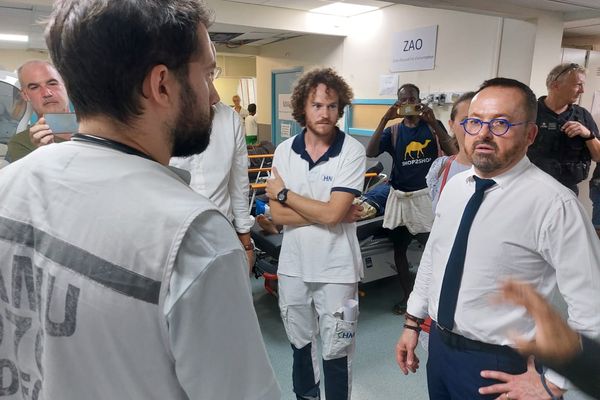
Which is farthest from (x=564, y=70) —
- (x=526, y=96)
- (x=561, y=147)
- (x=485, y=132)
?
(x=485, y=132)

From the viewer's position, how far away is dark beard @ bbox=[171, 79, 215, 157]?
68 centimetres

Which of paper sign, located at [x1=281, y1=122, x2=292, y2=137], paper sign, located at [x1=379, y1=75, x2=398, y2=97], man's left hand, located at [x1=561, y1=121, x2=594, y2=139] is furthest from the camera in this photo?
paper sign, located at [x1=281, y1=122, x2=292, y2=137]

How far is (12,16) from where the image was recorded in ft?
19.3

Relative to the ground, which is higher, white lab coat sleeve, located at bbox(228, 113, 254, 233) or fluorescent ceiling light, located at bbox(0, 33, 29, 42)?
fluorescent ceiling light, located at bbox(0, 33, 29, 42)

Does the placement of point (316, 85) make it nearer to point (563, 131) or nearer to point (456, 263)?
point (456, 263)

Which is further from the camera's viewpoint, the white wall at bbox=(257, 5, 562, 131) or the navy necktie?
the white wall at bbox=(257, 5, 562, 131)

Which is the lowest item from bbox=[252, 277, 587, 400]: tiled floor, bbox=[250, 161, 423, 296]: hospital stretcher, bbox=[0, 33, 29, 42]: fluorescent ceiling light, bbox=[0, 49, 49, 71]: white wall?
bbox=[252, 277, 587, 400]: tiled floor

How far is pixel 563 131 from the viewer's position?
2.85 m

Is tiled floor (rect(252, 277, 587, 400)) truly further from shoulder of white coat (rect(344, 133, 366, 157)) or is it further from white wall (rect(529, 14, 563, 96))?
white wall (rect(529, 14, 563, 96))

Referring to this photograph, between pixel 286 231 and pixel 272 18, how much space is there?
4284 millimetres

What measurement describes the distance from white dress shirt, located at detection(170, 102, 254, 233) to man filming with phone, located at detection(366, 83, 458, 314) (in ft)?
4.19

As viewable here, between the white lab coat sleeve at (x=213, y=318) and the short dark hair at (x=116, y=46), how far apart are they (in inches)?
9.7

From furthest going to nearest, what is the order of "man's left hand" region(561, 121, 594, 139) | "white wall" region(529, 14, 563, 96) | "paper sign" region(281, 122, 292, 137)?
"paper sign" region(281, 122, 292, 137), "white wall" region(529, 14, 563, 96), "man's left hand" region(561, 121, 594, 139)

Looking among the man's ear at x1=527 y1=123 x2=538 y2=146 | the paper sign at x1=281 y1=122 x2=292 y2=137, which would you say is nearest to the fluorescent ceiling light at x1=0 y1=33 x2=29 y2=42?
the paper sign at x1=281 y1=122 x2=292 y2=137
